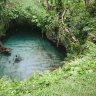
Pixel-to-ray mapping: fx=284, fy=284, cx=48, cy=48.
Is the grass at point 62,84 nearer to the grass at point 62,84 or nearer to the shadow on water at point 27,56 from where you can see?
the grass at point 62,84

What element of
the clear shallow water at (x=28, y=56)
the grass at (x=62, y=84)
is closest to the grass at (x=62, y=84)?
the grass at (x=62, y=84)

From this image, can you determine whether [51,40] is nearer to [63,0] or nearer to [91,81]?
[63,0]

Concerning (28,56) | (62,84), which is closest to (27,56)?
(28,56)

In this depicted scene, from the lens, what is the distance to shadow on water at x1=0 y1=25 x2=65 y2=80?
19609 mm

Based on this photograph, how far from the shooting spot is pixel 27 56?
23.1 m

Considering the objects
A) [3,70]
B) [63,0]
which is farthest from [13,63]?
[63,0]

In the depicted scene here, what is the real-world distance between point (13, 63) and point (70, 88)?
12070 millimetres

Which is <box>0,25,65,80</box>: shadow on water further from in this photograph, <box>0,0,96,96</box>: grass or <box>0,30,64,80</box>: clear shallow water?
<box>0,0,96,96</box>: grass

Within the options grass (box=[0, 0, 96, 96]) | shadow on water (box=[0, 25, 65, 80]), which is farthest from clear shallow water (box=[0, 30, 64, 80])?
grass (box=[0, 0, 96, 96])

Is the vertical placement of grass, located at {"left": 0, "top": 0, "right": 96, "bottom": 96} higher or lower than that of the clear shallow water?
higher

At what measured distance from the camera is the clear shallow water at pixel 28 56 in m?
19.6

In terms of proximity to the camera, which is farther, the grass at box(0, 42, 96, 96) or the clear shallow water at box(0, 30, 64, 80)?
the clear shallow water at box(0, 30, 64, 80)

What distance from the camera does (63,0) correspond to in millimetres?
24969

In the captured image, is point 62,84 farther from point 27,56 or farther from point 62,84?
point 27,56
